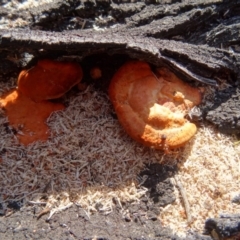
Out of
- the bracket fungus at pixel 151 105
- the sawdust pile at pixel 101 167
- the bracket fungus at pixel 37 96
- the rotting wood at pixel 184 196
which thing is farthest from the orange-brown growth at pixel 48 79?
the rotting wood at pixel 184 196

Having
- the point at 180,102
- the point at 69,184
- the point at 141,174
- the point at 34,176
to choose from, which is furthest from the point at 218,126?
the point at 34,176

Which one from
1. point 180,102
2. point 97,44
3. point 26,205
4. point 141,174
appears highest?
point 97,44

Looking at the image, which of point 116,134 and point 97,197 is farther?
point 116,134

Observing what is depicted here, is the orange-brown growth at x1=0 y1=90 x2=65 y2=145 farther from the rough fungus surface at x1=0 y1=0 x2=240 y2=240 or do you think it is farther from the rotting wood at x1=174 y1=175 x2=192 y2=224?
the rotting wood at x1=174 y1=175 x2=192 y2=224

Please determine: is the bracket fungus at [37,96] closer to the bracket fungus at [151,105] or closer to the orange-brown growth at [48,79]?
the orange-brown growth at [48,79]

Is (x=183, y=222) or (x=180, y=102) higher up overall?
(x=180, y=102)

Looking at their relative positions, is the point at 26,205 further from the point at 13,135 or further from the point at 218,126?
the point at 218,126
